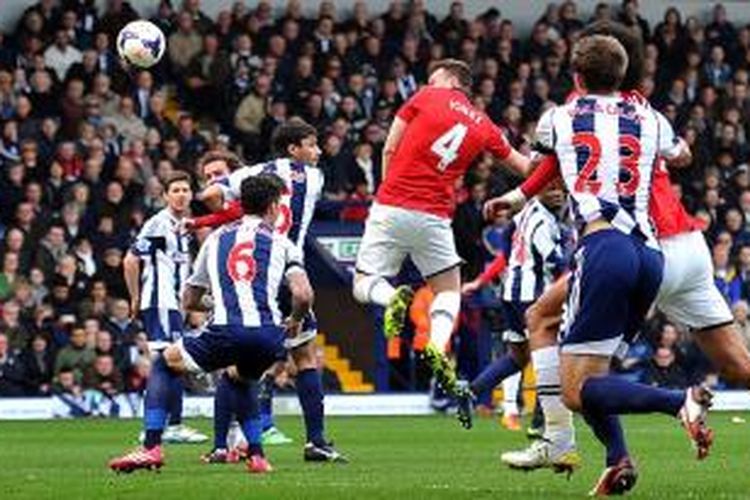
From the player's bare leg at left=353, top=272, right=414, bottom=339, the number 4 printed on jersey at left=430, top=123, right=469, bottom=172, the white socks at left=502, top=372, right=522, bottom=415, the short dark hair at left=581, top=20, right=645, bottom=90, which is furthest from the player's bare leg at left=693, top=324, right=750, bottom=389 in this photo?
the white socks at left=502, top=372, right=522, bottom=415

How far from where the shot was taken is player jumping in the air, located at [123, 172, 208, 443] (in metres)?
18.0

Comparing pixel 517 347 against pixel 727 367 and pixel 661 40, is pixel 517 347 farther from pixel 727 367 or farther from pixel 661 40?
pixel 661 40

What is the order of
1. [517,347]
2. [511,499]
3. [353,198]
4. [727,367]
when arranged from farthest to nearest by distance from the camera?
[353,198], [517,347], [727,367], [511,499]

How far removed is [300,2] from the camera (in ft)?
105

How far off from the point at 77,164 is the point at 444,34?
6812mm

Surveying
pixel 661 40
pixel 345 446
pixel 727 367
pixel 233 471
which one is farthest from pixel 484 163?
pixel 727 367

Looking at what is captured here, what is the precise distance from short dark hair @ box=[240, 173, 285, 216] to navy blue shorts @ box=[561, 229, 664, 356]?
3134 mm

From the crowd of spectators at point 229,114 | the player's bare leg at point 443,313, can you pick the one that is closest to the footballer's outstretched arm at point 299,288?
the player's bare leg at point 443,313

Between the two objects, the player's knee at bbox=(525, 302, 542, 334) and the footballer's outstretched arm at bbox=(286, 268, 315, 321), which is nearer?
the player's knee at bbox=(525, 302, 542, 334)

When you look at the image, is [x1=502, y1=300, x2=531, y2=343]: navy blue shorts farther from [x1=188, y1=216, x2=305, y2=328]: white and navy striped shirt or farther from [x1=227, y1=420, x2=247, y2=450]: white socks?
[x1=188, y1=216, x2=305, y2=328]: white and navy striped shirt

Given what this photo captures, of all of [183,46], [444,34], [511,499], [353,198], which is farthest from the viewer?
[444,34]

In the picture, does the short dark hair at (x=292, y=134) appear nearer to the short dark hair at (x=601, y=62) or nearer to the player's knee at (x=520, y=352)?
the player's knee at (x=520, y=352)

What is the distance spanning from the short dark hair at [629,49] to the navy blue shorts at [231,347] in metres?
3.01

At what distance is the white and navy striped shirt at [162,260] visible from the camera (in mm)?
18000
